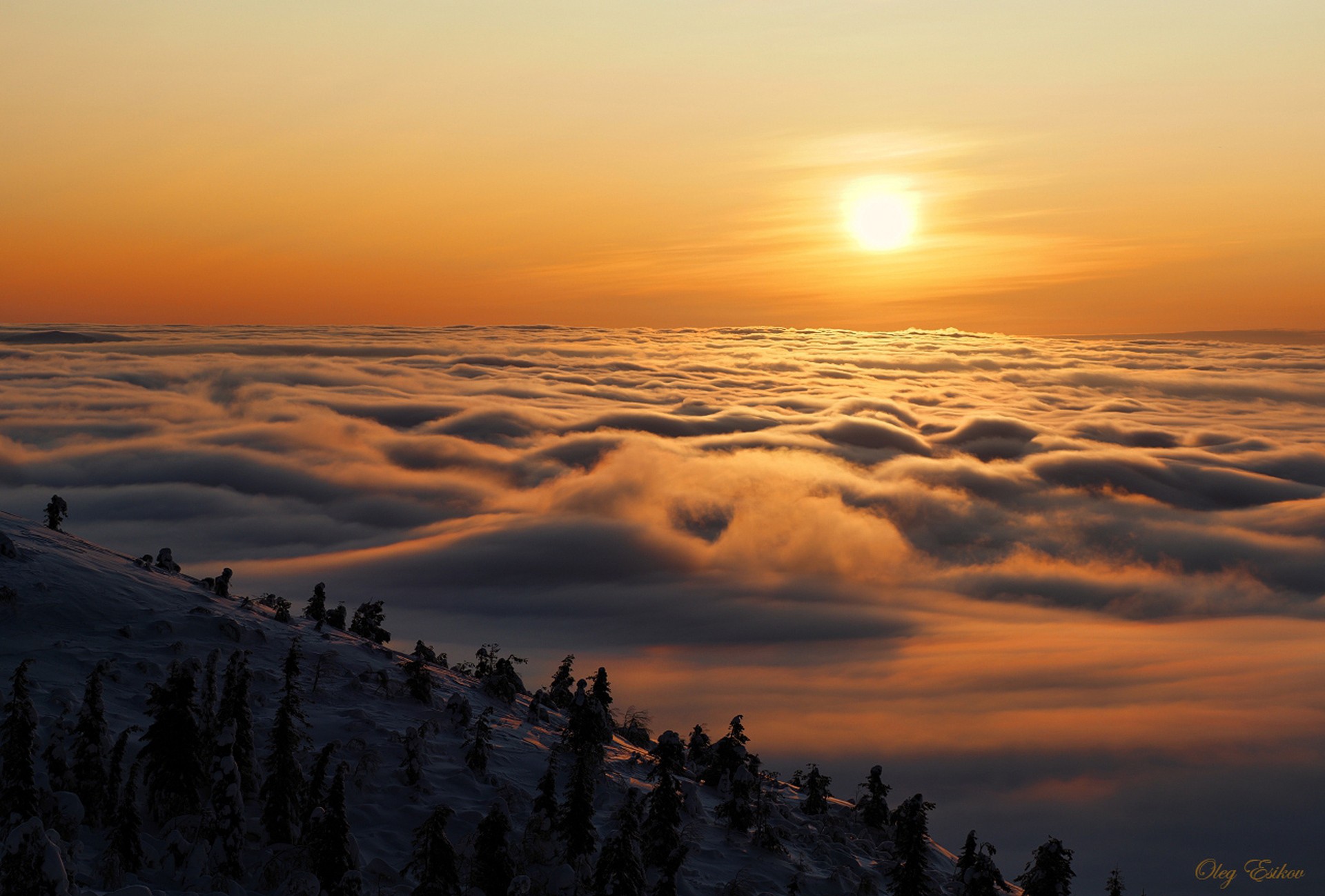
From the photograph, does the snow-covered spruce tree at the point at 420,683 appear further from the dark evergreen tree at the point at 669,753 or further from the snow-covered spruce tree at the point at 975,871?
the snow-covered spruce tree at the point at 975,871

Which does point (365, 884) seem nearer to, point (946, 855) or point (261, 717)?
point (261, 717)

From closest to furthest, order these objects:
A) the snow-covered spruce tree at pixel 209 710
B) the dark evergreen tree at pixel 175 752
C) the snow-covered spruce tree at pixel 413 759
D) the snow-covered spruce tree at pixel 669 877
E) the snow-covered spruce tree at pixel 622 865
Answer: the snow-covered spruce tree at pixel 622 865, the dark evergreen tree at pixel 175 752, the snow-covered spruce tree at pixel 669 877, the snow-covered spruce tree at pixel 209 710, the snow-covered spruce tree at pixel 413 759

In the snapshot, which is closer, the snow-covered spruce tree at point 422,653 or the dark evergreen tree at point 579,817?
the dark evergreen tree at point 579,817

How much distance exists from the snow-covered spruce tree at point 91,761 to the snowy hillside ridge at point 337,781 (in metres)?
0.08

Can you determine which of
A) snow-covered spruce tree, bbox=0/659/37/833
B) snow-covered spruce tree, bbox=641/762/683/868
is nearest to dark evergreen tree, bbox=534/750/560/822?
snow-covered spruce tree, bbox=641/762/683/868

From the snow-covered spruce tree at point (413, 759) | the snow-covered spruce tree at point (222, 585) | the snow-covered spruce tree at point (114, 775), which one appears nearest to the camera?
the snow-covered spruce tree at point (114, 775)

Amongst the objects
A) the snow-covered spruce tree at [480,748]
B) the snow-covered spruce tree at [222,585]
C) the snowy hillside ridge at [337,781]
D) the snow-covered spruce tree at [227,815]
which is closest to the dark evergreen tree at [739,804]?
the snowy hillside ridge at [337,781]

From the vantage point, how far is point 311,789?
25859 mm

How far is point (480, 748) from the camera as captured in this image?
33469 millimetres

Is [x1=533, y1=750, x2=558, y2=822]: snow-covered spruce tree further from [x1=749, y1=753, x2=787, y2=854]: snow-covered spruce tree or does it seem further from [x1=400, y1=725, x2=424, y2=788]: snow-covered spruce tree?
[x1=749, y1=753, x2=787, y2=854]: snow-covered spruce tree

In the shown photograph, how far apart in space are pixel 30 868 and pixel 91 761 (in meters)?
9.78

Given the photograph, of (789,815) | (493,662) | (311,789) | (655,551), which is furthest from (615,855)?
(655,551)

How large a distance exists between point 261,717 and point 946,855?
88.0 ft

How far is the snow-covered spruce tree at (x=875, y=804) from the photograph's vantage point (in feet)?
127
